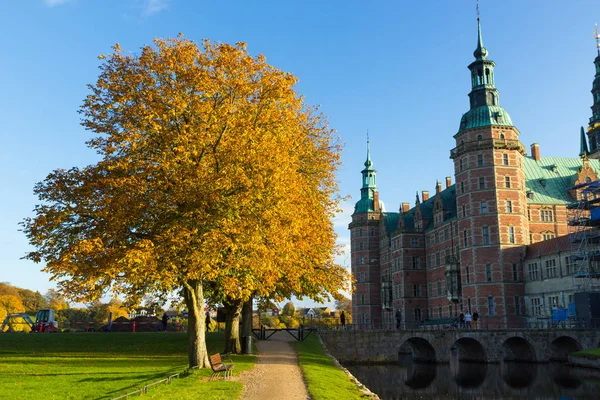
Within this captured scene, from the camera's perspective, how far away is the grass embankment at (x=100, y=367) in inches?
637

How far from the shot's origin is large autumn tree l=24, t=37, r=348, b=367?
1941 centimetres

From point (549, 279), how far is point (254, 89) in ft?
132

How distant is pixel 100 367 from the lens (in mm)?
22953

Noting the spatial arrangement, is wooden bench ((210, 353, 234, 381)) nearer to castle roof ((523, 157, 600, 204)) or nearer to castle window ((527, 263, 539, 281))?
castle window ((527, 263, 539, 281))

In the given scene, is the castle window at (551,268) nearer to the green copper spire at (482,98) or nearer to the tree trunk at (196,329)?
the green copper spire at (482,98)

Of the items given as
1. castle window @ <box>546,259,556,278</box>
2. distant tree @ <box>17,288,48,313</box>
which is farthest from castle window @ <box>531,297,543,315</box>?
distant tree @ <box>17,288,48,313</box>

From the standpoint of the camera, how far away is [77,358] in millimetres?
27469

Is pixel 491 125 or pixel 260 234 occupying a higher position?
pixel 491 125

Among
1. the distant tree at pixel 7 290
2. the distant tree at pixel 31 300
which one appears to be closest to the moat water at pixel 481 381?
the distant tree at pixel 7 290

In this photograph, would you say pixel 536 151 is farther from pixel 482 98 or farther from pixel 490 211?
pixel 490 211

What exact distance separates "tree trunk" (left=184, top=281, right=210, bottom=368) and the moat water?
1193 centimetres

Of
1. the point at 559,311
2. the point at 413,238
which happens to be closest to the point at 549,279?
the point at 559,311

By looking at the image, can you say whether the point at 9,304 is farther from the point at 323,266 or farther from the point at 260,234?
the point at 260,234

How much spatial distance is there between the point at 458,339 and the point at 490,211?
13299 millimetres
